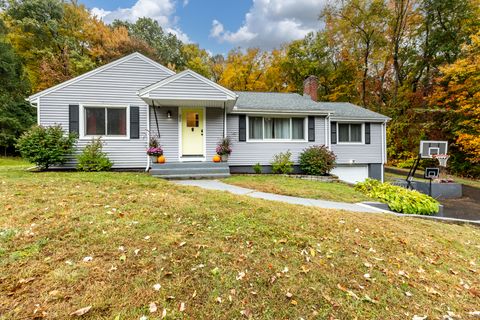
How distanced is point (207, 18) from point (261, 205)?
1934cm

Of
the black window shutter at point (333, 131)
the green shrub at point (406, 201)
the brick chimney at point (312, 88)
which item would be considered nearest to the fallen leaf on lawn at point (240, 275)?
the green shrub at point (406, 201)

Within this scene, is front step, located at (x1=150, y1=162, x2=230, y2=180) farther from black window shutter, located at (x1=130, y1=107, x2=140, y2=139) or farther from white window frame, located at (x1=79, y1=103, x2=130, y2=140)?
white window frame, located at (x1=79, y1=103, x2=130, y2=140)

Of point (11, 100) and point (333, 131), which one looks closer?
point (333, 131)

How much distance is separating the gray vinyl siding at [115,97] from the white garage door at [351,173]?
917 cm

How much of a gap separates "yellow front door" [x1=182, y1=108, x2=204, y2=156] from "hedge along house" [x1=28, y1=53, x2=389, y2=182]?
41 mm

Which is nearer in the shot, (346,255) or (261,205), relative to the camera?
(346,255)

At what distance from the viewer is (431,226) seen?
4777 millimetres

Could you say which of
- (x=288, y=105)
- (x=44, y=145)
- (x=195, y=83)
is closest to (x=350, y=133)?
(x=288, y=105)

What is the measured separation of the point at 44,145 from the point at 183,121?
4.88 meters

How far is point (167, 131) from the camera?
957cm

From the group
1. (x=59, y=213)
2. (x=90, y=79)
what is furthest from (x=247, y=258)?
(x=90, y=79)

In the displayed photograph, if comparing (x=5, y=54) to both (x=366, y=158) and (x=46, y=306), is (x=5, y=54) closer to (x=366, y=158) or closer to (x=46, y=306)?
(x=46, y=306)

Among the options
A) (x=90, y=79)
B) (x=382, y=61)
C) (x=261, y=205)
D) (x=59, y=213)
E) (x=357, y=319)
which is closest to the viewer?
(x=357, y=319)

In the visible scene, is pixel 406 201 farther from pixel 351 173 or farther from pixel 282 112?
pixel 282 112
